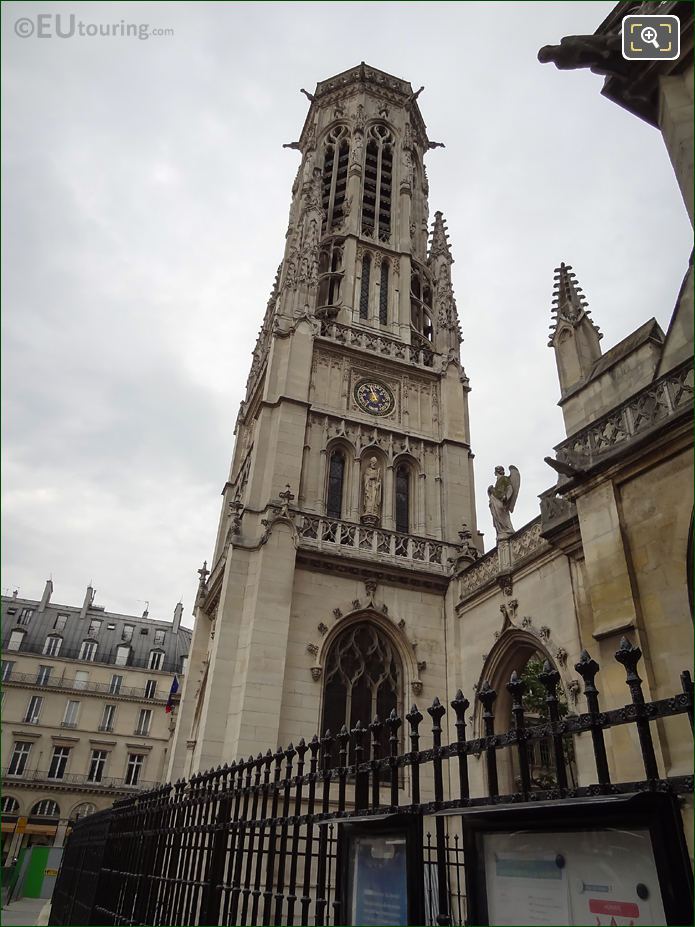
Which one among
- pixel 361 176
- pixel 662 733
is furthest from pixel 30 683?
pixel 662 733

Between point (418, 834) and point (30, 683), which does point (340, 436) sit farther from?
point (30, 683)

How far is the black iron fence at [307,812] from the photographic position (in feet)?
12.0

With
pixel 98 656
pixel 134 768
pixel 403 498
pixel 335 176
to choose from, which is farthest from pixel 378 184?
pixel 98 656

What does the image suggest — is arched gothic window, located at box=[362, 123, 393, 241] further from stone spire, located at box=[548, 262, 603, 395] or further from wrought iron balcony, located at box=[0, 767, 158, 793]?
wrought iron balcony, located at box=[0, 767, 158, 793]

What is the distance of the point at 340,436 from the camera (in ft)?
68.2

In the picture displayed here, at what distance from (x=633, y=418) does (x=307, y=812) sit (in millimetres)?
6922

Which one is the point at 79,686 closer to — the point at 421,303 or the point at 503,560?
the point at 421,303

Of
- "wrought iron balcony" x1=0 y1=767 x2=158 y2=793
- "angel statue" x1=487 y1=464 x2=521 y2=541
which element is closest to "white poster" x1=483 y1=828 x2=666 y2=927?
"angel statue" x1=487 y1=464 x2=521 y2=541

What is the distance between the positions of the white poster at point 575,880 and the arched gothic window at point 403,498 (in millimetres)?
16897

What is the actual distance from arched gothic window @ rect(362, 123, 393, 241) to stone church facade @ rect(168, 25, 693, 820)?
0.59ft

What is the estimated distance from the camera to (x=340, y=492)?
67.1ft

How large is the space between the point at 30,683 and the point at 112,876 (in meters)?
43.4

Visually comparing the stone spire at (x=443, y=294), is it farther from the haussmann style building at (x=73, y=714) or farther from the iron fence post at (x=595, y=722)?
the haussmann style building at (x=73, y=714)

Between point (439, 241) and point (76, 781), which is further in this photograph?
point (76, 781)
